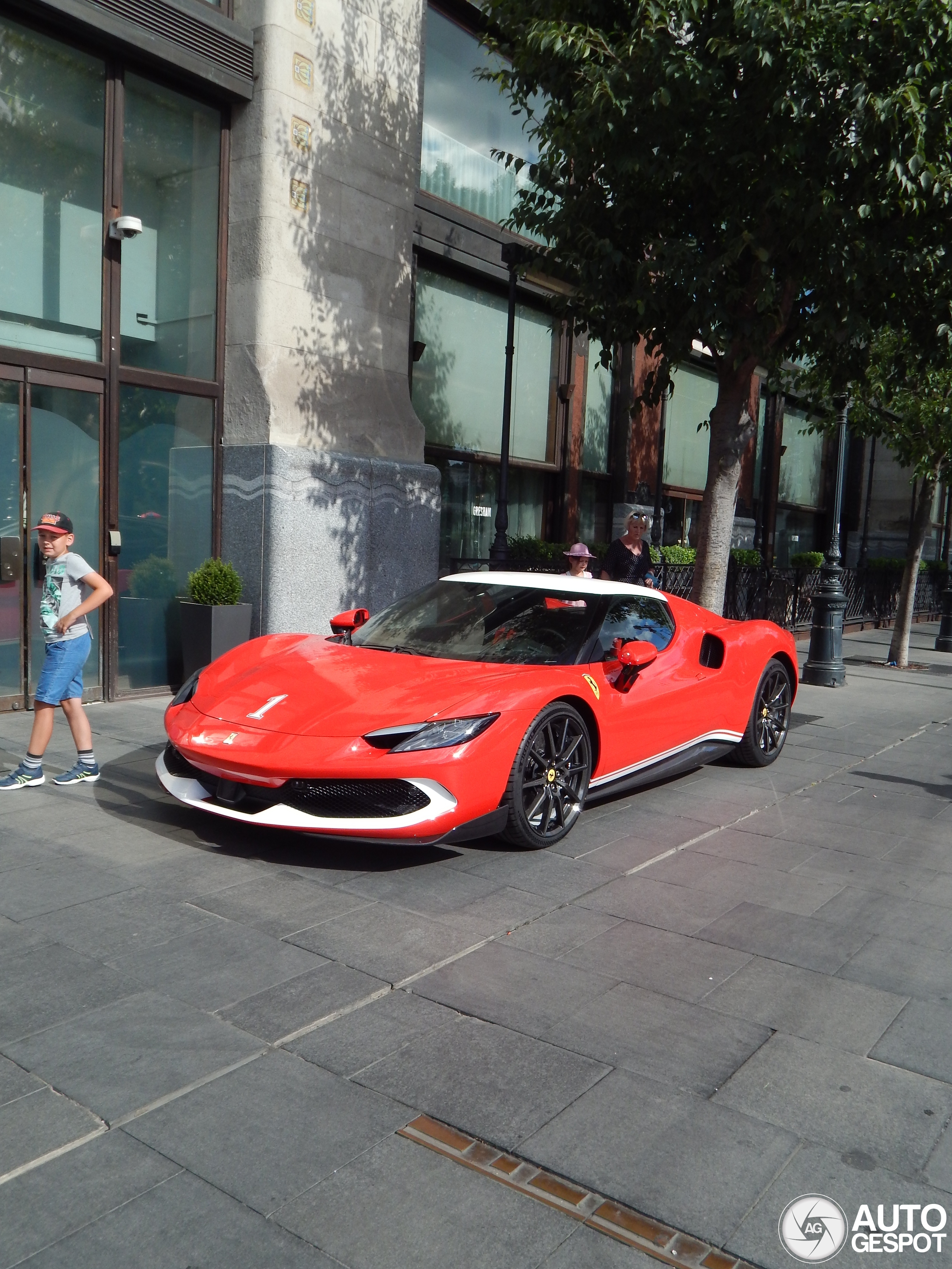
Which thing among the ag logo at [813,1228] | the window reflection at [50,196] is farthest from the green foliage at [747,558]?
the ag logo at [813,1228]

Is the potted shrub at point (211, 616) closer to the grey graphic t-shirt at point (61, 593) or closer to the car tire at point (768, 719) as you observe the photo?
the grey graphic t-shirt at point (61, 593)

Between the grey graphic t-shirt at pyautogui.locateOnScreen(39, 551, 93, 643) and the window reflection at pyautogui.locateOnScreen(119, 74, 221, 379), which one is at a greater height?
the window reflection at pyautogui.locateOnScreen(119, 74, 221, 379)

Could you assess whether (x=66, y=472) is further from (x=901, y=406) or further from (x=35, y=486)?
(x=901, y=406)

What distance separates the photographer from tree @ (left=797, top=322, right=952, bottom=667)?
46.2 ft

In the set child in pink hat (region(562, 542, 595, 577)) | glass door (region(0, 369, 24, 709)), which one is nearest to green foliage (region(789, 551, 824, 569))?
child in pink hat (region(562, 542, 595, 577))

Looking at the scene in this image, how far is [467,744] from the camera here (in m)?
5.03

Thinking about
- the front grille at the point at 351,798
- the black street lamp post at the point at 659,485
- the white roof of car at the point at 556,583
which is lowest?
the front grille at the point at 351,798

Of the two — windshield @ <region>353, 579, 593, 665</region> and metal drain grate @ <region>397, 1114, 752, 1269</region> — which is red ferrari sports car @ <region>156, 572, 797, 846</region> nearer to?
windshield @ <region>353, 579, 593, 665</region>

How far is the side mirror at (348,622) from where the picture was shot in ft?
21.8

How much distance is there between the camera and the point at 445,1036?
349 cm

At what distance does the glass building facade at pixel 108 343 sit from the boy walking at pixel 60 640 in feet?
8.33

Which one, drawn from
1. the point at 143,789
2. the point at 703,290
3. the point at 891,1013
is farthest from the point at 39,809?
the point at 703,290

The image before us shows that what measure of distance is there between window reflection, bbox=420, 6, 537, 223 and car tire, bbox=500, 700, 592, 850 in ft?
27.4

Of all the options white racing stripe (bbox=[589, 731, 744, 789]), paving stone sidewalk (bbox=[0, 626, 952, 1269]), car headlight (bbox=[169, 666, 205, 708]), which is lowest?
paving stone sidewalk (bbox=[0, 626, 952, 1269])
